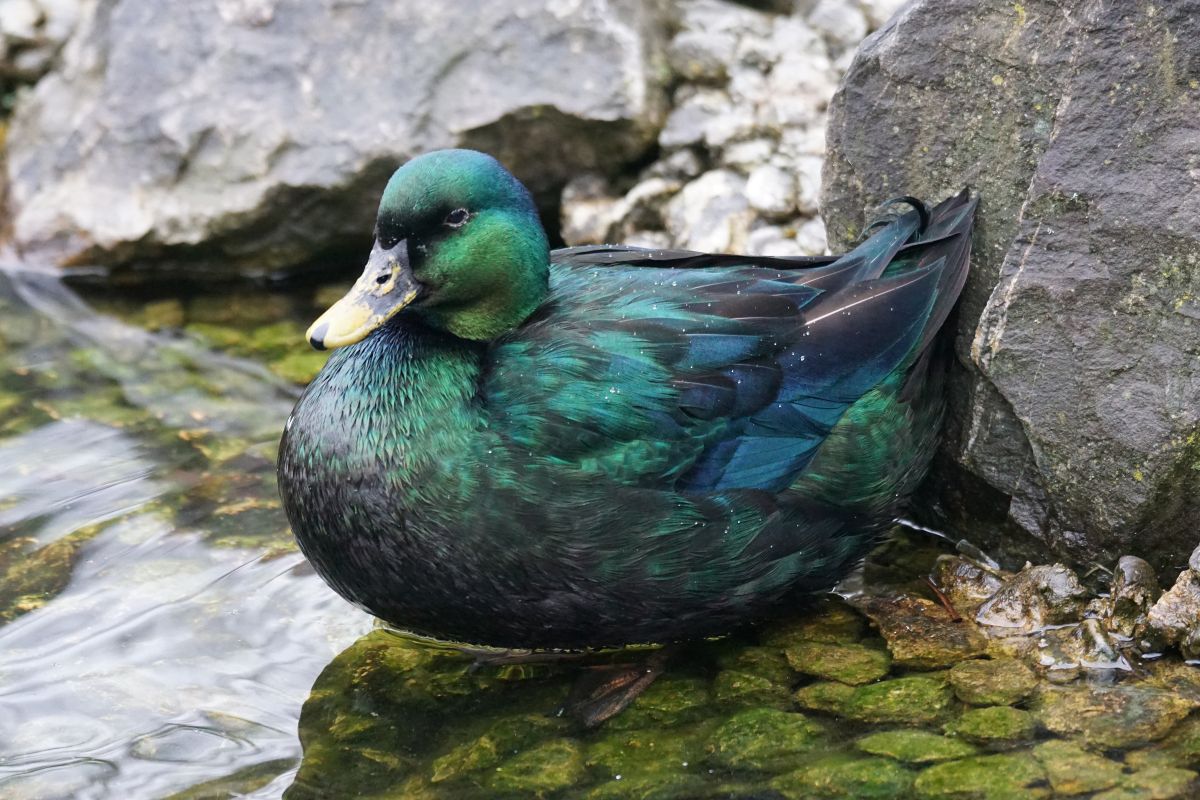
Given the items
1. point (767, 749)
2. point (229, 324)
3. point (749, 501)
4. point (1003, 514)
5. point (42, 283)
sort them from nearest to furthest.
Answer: point (767, 749), point (749, 501), point (1003, 514), point (229, 324), point (42, 283)

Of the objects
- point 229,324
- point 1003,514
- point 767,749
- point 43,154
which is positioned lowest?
point 767,749

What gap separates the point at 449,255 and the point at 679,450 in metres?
0.81

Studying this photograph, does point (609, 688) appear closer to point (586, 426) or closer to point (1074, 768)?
point (586, 426)

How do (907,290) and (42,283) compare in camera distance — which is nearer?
(907,290)

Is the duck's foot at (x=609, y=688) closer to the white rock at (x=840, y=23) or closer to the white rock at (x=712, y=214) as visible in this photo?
the white rock at (x=712, y=214)

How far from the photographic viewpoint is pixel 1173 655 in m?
3.86

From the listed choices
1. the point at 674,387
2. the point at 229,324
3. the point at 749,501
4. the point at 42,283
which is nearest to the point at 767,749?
the point at 749,501

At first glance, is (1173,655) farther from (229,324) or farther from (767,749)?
(229,324)

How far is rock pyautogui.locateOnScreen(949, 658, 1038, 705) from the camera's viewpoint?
3764 mm

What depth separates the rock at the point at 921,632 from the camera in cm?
400

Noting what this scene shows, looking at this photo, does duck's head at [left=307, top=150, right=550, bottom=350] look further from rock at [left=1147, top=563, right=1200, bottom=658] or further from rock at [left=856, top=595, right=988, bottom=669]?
rock at [left=1147, top=563, right=1200, bottom=658]

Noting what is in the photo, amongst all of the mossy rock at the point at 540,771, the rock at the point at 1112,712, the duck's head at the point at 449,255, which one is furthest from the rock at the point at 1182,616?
the duck's head at the point at 449,255

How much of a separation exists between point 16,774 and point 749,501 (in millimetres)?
2032

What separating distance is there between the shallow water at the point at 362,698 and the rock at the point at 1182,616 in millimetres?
70
